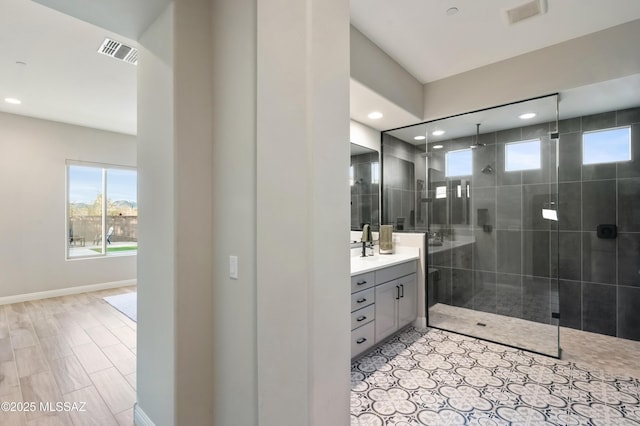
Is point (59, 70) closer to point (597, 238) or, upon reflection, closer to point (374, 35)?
point (374, 35)

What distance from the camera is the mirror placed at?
3.69m

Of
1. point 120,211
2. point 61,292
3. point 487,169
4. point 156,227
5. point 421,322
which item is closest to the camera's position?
point 156,227

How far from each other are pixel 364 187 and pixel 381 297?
144 cm

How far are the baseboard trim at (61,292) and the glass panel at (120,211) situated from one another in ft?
2.05

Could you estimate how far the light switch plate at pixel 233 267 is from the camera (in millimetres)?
1530

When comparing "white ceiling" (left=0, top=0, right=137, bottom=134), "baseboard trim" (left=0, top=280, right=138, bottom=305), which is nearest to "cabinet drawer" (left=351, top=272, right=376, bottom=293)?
"white ceiling" (left=0, top=0, right=137, bottom=134)

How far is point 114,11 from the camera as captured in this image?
1657 mm

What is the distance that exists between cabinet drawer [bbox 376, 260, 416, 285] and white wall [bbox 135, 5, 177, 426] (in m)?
1.90

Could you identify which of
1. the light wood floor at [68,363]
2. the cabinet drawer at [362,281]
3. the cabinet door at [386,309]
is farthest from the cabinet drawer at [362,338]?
the light wood floor at [68,363]

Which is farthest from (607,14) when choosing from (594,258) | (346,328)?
(346,328)


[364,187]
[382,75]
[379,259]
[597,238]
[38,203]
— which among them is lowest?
[379,259]

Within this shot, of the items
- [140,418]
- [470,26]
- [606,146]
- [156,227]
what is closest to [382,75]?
[470,26]

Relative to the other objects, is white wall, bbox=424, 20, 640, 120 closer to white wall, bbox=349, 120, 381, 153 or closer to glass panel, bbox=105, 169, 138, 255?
white wall, bbox=349, 120, 381, 153

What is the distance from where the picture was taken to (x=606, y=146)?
346 cm
